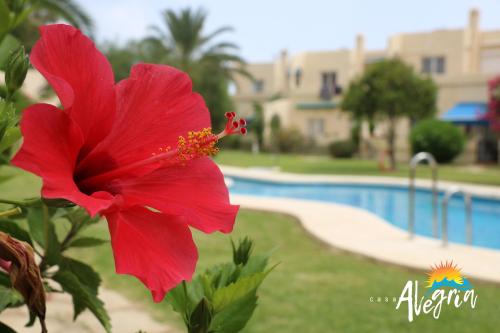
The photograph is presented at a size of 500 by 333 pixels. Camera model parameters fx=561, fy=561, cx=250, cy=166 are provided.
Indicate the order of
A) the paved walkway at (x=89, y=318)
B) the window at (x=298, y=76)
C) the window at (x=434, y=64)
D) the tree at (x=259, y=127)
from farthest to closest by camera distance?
the window at (x=298, y=76) → the tree at (x=259, y=127) → the window at (x=434, y=64) → the paved walkway at (x=89, y=318)

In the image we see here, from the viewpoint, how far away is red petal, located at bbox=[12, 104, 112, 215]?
38 centimetres

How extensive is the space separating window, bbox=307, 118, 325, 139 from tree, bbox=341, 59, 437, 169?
1137cm

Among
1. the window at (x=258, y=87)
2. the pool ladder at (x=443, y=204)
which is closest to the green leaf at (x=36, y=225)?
the pool ladder at (x=443, y=204)

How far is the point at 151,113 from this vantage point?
0.54 metres

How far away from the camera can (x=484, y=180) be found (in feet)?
46.4

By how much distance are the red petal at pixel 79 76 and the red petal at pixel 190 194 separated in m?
0.06

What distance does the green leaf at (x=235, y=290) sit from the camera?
0.57 metres

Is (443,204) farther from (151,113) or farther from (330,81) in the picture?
(330,81)

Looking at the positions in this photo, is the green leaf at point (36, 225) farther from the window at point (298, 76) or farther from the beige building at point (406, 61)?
the window at point (298, 76)

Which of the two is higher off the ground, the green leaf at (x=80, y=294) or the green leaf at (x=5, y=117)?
the green leaf at (x=5, y=117)

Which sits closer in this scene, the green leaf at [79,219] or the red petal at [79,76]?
the red petal at [79,76]

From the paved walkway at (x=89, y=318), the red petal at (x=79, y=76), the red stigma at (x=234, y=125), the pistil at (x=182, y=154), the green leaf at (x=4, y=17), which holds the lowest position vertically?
the paved walkway at (x=89, y=318)

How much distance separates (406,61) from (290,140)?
655cm

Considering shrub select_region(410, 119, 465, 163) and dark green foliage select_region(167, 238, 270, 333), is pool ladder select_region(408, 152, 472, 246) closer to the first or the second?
dark green foliage select_region(167, 238, 270, 333)
